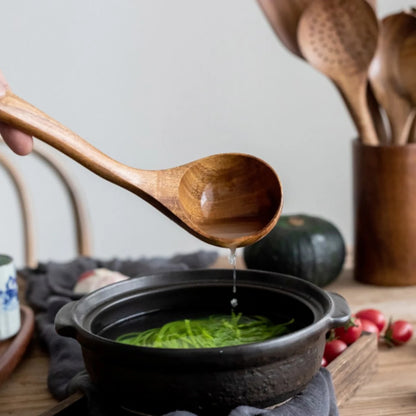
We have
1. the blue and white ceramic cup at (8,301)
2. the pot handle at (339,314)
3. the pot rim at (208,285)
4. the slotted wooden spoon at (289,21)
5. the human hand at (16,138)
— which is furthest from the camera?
the slotted wooden spoon at (289,21)

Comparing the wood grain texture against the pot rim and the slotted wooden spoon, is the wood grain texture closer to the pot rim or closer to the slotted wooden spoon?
the pot rim

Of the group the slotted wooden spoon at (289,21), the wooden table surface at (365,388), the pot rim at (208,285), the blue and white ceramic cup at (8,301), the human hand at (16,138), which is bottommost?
the wooden table surface at (365,388)

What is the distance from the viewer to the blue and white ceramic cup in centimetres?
128

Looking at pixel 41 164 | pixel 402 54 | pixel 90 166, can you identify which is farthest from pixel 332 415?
pixel 41 164

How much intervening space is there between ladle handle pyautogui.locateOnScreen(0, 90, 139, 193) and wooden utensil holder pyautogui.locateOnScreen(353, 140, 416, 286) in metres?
0.84

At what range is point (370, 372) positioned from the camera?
1186 mm

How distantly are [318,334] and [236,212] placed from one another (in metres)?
0.29

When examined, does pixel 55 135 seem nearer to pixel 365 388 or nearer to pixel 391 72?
pixel 365 388

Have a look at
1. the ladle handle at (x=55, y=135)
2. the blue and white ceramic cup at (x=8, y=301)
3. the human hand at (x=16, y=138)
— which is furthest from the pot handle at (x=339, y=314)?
the blue and white ceramic cup at (x=8, y=301)

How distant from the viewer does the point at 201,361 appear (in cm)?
81

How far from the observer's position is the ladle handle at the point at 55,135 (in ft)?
3.11

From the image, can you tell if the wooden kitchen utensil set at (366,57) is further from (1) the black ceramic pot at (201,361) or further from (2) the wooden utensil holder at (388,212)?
(1) the black ceramic pot at (201,361)

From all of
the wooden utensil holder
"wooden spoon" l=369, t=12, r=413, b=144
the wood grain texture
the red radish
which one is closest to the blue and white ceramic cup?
the wood grain texture

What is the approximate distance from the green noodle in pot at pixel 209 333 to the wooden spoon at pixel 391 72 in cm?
79
